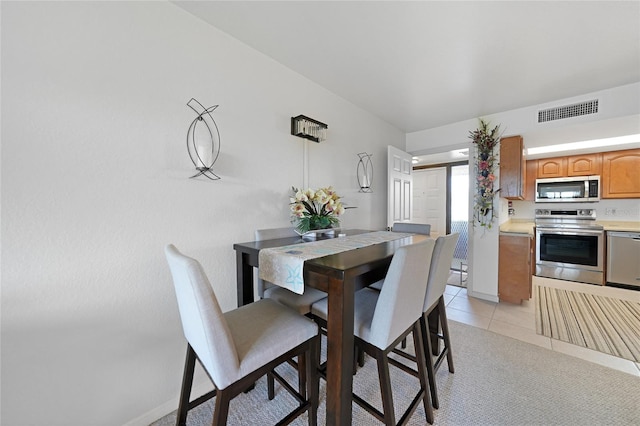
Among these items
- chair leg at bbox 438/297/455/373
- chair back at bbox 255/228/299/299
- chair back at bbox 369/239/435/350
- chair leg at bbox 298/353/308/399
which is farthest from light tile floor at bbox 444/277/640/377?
chair back at bbox 255/228/299/299

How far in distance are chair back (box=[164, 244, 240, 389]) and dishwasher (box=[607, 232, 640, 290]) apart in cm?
506

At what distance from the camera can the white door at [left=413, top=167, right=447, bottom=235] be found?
4.95m

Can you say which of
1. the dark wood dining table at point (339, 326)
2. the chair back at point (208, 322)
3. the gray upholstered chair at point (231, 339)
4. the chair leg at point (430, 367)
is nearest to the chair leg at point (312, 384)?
the gray upholstered chair at point (231, 339)

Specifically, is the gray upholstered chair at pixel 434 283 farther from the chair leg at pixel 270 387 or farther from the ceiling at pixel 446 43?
the ceiling at pixel 446 43

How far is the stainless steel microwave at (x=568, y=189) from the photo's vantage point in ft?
11.9

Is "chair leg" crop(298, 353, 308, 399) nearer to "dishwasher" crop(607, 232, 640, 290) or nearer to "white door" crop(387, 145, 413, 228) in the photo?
"white door" crop(387, 145, 413, 228)

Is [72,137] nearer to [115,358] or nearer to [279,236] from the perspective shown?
[115,358]

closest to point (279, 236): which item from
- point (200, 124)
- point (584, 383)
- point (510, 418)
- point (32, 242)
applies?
point (200, 124)

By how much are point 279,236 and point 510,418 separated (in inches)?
68.7

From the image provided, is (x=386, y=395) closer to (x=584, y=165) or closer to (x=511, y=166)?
(x=511, y=166)

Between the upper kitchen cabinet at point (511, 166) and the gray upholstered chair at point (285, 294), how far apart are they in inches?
106

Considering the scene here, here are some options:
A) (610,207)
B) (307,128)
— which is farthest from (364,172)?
(610,207)

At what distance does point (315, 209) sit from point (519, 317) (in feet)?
8.41

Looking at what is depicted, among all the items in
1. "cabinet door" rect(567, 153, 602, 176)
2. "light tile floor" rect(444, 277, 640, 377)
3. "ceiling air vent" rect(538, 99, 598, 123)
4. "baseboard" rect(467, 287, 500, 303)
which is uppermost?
"ceiling air vent" rect(538, 99, 598, 123)
